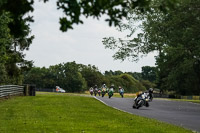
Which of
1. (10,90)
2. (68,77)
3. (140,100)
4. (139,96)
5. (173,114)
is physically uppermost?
(68,77)

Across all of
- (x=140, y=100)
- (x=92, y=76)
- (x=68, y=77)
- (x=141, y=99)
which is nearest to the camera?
(x=140, y=100)

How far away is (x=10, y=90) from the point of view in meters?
30.5

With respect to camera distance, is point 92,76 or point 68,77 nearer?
point 68,77

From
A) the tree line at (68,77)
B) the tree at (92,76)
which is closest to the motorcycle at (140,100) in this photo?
the tree line at (68,77)

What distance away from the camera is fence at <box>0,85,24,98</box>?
27.2 meters

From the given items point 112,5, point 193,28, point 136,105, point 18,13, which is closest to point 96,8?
point 112,5

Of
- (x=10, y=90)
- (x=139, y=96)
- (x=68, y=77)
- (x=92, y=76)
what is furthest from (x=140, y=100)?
(x=92, y=76)

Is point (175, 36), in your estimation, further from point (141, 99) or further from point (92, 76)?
point (92, 76)

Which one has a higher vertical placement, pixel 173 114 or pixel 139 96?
pixel 139 96

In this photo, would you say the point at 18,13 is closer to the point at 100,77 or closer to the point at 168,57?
the point at 168,57

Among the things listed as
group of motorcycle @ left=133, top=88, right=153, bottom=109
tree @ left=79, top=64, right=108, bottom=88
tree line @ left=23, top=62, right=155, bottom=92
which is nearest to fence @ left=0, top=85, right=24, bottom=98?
group of motorcycle @ left=133, top=88, right=153, bottom=109

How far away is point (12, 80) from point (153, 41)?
22279mm

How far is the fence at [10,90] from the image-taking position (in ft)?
89.4

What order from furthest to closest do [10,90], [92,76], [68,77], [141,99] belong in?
[92,76]
[68,77]
[10,90]
[141,99]
